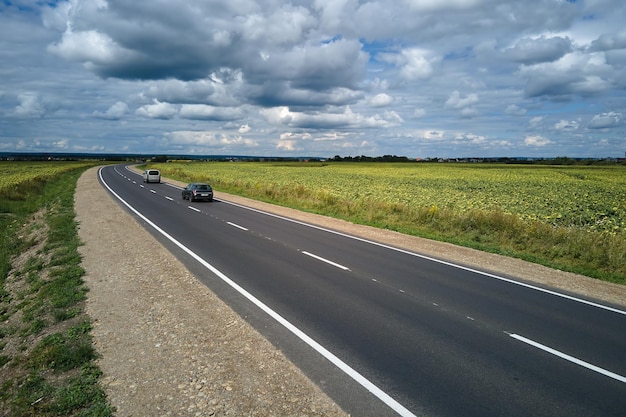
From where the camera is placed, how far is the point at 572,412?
458 cm

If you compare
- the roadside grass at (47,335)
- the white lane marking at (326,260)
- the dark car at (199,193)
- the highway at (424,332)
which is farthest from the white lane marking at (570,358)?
the dark car at (199,193)

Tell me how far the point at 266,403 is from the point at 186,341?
2161 millimetres

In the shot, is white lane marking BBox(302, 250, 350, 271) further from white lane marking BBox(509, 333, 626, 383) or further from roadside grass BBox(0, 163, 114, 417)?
roadside grass BBox(0, 163, 114, 417)

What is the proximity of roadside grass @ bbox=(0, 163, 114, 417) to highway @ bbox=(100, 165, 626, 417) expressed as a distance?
2619mm

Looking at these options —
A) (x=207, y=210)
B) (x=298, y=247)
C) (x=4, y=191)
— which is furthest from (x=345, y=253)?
(x=4, y=191)

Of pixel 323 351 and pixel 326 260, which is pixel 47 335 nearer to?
pixel 323 351

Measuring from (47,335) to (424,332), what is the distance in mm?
6389

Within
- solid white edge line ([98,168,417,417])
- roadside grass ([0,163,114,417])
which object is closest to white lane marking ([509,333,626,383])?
solid white edge line ([98,168,417,417])

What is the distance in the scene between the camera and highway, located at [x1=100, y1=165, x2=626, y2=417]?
16.0 feet

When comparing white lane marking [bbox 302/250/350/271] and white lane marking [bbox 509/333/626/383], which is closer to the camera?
white lane marking [bbox 509/333/626/383]

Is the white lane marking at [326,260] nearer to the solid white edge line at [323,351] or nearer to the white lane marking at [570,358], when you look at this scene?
the solid white edge line at [323,351]

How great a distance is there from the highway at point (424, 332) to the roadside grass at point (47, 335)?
2619 mm

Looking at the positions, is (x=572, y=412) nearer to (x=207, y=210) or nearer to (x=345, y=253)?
(x=345, y=253)

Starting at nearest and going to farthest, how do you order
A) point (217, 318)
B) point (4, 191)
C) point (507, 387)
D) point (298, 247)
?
point (507, 387), point (217, 318), point (298, 247), point (4, 191)
